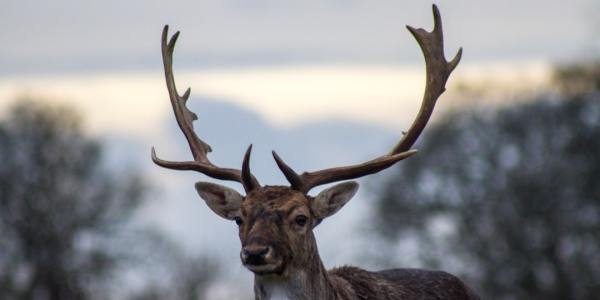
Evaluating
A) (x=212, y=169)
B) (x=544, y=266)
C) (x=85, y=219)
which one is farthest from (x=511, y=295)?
(x=212, y=169)

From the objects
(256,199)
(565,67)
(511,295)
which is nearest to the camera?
(256,199)

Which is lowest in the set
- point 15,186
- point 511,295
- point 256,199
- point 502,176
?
point 256,199

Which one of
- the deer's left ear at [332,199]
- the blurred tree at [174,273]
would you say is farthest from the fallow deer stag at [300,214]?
the blurred tree at [174,273]

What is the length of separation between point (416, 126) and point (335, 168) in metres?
1.15

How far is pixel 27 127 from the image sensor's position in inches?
2527

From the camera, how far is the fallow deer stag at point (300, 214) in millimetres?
15508

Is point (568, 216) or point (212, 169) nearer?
point (212, 169)

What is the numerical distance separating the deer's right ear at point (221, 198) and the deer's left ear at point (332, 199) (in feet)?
2.19

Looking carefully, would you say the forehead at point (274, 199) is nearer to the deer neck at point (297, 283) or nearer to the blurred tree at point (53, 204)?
the deer neck at point (297, 283)

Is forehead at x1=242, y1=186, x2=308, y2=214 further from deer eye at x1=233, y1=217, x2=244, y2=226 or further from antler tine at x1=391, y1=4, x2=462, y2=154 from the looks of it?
antler tine at x1=391, y1=4, x2=462, y2=154

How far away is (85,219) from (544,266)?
1543cm

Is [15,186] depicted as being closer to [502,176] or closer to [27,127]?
[27,127]

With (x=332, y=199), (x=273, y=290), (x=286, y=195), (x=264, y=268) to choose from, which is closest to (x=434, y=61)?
(x=332, y=199)

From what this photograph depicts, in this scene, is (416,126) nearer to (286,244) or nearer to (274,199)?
(274,199)
